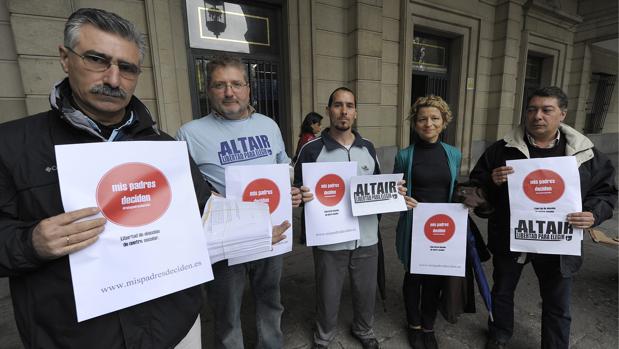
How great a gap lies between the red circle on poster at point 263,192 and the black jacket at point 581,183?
1.57m

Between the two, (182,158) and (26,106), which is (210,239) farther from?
(26,106)

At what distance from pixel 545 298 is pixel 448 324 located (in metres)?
0.80


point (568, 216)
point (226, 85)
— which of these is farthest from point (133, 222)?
point (568, 216)

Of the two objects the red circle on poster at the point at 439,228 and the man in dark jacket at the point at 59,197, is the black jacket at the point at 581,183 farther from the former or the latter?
the man in dark jacket at the point at 59,197

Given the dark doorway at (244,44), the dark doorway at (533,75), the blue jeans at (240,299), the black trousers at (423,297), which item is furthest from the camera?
the dark doorway at (533,75)

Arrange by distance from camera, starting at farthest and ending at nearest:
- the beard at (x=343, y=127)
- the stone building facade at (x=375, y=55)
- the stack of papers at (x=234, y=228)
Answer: the stone building facade at (x=375, y=55) < the beard at (x=343, y=127) < the stack of papers at (x=234, y=228)

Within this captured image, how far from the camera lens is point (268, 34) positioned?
5168 millimetres

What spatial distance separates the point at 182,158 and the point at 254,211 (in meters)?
Answer: 0.42

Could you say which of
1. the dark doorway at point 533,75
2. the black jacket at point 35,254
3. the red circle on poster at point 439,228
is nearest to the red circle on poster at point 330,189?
the red circle on poster at point 439,228

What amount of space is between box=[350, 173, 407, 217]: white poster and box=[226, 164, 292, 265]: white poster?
48 centimetres

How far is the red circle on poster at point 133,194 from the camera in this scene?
903 millimetres

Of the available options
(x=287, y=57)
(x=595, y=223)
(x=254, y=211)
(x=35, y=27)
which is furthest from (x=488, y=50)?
(x=35, y=27)

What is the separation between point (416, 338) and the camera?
2.20 metres

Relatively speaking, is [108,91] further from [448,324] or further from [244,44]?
[244,44]
